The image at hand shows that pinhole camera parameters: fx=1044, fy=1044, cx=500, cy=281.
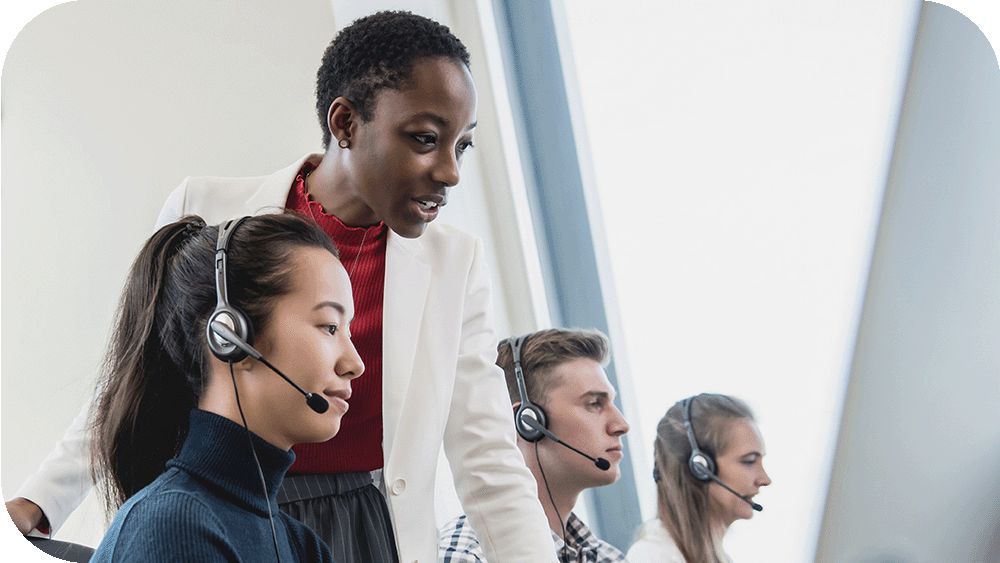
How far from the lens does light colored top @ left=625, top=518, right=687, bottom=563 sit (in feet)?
5.74

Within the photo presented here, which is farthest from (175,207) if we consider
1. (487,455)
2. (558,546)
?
(558,546)

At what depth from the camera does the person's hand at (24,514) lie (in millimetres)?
1146

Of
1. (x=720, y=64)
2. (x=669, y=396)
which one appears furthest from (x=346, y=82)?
(x=669, y=396)

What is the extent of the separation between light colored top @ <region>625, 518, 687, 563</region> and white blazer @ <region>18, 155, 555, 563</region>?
59cm

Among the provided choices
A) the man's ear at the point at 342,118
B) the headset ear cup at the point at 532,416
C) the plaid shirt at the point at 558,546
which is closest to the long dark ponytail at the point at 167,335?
the man's ear at the point at 342,118

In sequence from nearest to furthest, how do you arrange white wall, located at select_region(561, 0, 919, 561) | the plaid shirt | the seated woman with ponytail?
the seated woman with ponytail → the plaid shirt → white wall, located at select_region(561, 0, 919, 561)

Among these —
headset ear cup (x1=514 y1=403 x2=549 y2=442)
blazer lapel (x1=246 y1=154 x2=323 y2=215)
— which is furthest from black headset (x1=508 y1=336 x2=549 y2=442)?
blazer lapel (x1=246 y1=154 x2=323 y2=215)

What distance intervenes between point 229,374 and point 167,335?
0.32 ft

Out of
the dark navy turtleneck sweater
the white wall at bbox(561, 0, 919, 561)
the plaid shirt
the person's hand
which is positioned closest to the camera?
the dark navy turtleneck sweater

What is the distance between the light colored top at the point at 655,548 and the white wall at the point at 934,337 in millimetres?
294

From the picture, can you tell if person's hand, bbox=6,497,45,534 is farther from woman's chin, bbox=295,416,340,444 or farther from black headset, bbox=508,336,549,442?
black headset, bbox=508,336,549,442

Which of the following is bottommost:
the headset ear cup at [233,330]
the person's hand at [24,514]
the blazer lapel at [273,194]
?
the person's hand at [24,514]

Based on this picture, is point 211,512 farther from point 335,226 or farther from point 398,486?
point 335,226

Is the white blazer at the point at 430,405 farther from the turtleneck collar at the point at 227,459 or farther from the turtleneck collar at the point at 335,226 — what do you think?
the turtleneck collar at the point at 227,459
